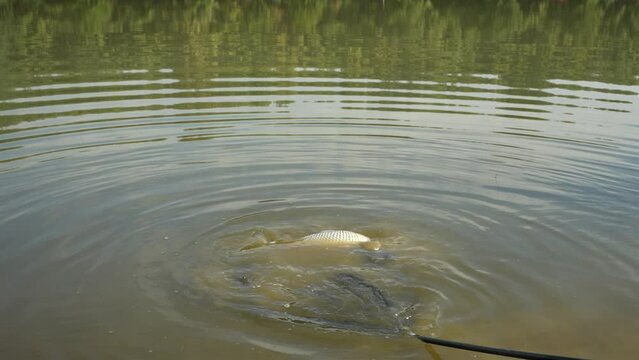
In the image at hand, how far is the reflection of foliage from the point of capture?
19266mm

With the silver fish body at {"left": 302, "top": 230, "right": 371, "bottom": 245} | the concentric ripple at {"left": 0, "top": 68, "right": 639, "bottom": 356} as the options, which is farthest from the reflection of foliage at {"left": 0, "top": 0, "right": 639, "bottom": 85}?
the silver fish body at {"left": 302, "top": 230, "right": 371, "bottom": 245}

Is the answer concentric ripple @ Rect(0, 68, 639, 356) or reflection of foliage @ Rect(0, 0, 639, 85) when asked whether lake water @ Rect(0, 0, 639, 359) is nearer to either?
concentric ripple @ Rect(0, 68, 639, 356)

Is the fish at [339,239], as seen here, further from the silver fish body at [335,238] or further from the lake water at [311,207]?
the lake water at [311,207]

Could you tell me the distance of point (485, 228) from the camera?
829cm

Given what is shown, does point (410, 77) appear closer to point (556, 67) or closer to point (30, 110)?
point (556, 67)

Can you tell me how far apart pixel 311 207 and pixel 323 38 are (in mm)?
17541

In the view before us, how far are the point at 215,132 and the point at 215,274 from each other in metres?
5.77

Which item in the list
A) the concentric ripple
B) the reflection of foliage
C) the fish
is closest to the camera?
the concentric ripple

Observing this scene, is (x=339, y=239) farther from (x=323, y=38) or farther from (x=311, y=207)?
(x=323, y=38)

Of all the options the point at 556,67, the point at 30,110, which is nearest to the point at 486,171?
the point at 30,110

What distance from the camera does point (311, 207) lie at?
888cm

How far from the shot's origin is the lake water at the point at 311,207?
6055mm

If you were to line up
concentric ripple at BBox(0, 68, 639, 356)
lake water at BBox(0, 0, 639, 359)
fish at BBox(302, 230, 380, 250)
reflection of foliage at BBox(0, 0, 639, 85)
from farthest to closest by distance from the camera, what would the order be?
reflection of foliage at BBox(0, 0, 639, 85) → fish at BBox(302, 230, 380, 250) → concentric ripple at BBox(0, 68, 639, 356) → lake water at BBox(0, 0, 639, 359)

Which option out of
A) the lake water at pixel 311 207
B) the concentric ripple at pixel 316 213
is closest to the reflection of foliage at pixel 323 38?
the lake water at pixel 311 207
